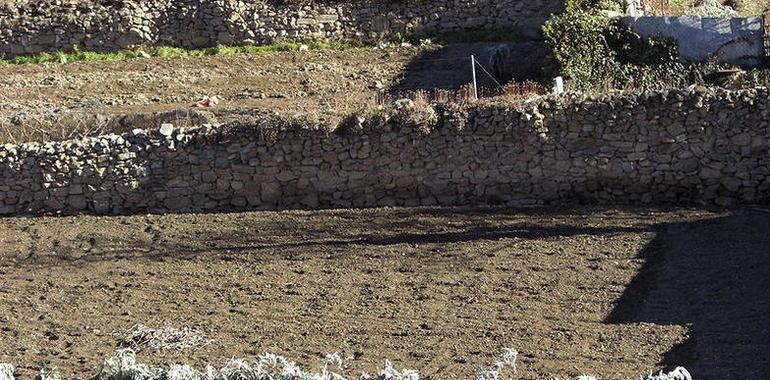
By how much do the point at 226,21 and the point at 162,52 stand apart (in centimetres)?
150

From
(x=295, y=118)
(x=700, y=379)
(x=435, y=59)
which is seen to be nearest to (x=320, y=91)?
(x=435, y=59)

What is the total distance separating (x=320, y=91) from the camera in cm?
2477

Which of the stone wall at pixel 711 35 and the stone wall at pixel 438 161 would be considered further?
the stone wall at pixel 711 35

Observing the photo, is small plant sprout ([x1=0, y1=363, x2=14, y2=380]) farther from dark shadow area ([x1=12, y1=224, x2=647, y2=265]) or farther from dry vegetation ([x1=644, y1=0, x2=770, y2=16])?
dry vegetation ([x1=644, y1=0, x2=770, y2=16])

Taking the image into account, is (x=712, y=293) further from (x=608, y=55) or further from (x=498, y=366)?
(x=608, y=55)

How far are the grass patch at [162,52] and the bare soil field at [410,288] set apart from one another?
773 centimetres

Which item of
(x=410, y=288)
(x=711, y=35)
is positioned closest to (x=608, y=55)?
(x=711, y=35)

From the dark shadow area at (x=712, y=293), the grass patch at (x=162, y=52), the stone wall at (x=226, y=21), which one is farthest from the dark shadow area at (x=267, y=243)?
the stone wall at (x=226, y=21)

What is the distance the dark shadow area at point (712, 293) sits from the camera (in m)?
13.4

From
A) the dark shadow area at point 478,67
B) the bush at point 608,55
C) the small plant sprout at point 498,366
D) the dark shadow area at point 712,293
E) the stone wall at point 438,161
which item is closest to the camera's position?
the small plant sprout at point 498,366

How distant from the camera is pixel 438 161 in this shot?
795 inches

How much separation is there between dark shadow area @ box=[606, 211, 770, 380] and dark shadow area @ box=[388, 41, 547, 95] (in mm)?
6152

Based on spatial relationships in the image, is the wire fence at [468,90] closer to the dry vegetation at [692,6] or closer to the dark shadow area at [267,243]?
the dark shadow area at [267,243]

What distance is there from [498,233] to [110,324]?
5.77 m
